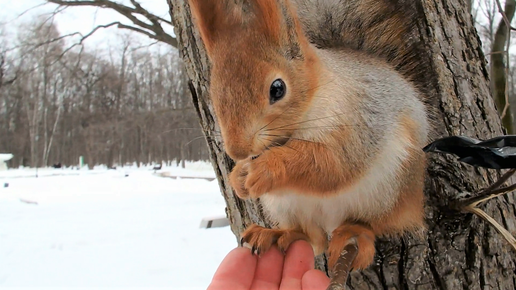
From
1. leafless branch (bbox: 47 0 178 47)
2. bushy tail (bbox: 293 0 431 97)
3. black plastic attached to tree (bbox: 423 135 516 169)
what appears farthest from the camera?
leafless branch (bbox: 47 0 178 47)

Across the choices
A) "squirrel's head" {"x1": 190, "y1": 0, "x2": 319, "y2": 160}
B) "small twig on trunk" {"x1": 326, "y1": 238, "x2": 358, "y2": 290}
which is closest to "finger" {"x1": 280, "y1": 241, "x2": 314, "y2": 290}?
"small twig on trunk" {"x1": 326, "y1": 238, "x2": 358, "y2": 290}

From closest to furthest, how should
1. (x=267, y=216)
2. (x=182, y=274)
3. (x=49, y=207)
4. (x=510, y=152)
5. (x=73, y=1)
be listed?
(x=510, y=152) < (x=267, y=216) < (x=182, y=274) < (x=73, y=1) < (x=49, y=207)

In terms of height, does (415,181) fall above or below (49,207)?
above

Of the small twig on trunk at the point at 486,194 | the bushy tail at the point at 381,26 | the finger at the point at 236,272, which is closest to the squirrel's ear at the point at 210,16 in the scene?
the bushy tail at the point at 381,26

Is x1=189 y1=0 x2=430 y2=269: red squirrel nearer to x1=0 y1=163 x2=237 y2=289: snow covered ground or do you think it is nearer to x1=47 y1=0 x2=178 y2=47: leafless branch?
x1=0 y1=163 x2=237 y2=289: snow covered ground

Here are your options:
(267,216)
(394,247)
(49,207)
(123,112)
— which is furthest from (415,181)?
(123,112)

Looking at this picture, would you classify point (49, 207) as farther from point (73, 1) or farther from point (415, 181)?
point (415, 181)

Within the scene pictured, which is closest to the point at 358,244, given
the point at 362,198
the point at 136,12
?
the point at 362,198
